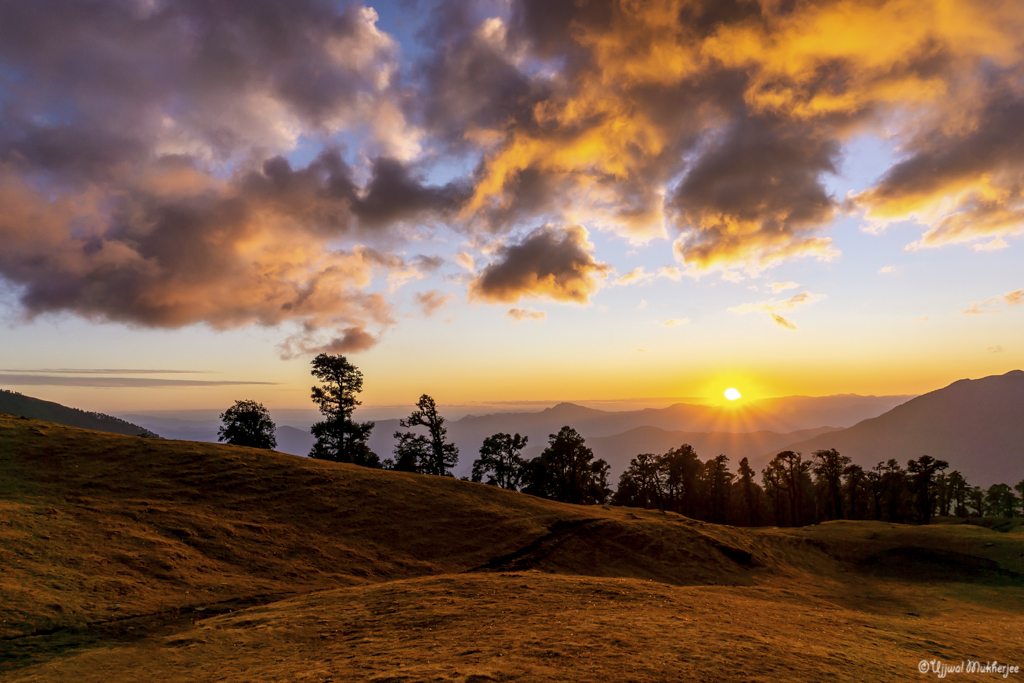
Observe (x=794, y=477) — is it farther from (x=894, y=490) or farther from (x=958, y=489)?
(x=958, y=489)

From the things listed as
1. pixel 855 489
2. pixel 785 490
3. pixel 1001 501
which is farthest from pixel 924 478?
pixel 1001 501

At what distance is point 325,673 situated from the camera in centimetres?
1342

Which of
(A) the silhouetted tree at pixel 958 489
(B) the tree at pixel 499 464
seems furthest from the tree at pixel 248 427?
(A) the silhouetted tree at pixel 958 489

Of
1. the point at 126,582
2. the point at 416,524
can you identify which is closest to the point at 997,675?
the point at 416,524

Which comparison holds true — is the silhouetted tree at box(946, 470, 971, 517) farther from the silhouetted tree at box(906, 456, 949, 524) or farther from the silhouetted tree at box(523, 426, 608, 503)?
the silhouetted tree at box(523, 426, 608, 503)

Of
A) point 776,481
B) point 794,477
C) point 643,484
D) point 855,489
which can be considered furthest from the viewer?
point 643,484

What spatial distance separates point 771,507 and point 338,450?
90642 mm

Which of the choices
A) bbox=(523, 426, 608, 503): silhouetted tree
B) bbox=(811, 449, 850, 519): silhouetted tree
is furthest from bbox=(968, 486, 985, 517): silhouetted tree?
bbox=(523, 426, 608, 503): silhouetted tree

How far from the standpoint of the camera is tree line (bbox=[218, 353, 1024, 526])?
230 feet

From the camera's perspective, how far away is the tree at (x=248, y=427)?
67.7 metres

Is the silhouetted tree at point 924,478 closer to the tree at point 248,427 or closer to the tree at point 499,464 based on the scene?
the tree at point 499,464

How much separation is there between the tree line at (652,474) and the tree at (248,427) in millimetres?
152

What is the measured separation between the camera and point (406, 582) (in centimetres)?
2547

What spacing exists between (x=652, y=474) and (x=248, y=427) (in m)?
72.3
